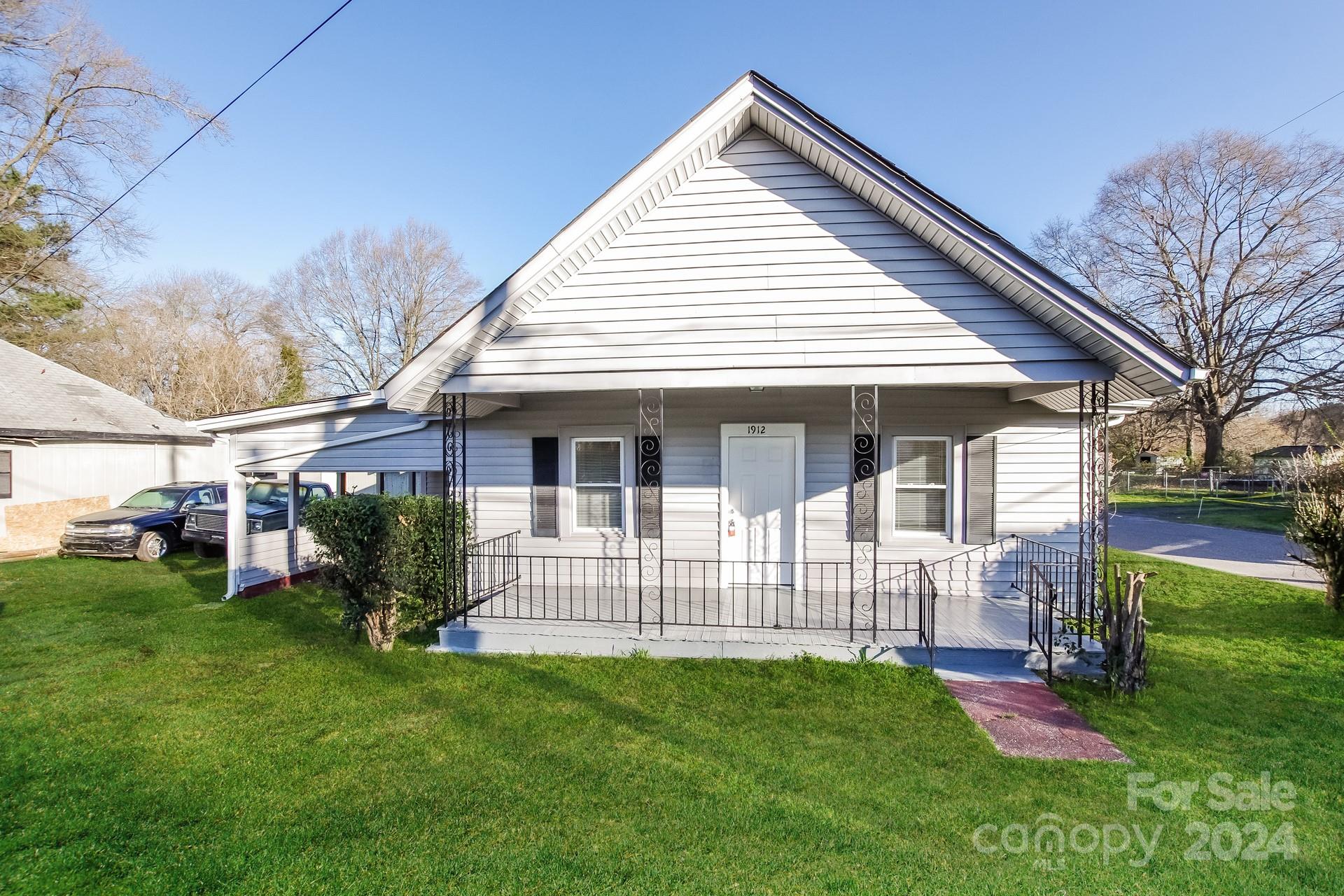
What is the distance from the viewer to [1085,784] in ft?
13.1

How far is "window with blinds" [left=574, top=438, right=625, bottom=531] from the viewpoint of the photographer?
8461 mm

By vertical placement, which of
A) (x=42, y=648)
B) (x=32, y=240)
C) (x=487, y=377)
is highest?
(x=32, y=240)

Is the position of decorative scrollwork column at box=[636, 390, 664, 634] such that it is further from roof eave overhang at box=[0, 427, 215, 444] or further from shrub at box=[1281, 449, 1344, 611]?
roof eave overhang at box=[0, 427, 215, 444]

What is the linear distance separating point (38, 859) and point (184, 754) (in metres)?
1.18

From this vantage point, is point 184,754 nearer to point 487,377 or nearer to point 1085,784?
point 487,377

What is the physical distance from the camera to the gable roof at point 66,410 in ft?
46.4

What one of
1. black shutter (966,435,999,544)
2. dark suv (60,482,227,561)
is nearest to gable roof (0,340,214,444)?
dark suv (60,482,227,561)

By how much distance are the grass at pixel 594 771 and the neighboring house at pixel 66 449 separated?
410 inches

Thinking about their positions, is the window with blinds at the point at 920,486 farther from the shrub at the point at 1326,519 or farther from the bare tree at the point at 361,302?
the bare tree at the point at 361,302

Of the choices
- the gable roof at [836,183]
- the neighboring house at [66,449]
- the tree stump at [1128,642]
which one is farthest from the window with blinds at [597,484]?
the neighboring house at [66,449]

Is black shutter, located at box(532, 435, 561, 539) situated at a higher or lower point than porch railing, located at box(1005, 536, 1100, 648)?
higher

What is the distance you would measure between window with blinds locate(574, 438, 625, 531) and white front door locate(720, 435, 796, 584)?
1.62 metres

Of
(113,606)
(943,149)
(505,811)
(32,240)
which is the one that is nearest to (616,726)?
(505,811)

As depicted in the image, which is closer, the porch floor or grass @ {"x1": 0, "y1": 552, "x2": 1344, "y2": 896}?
grass @ {"x1": 0, "y1": 552, "x2": 1344, "y2": 896}
